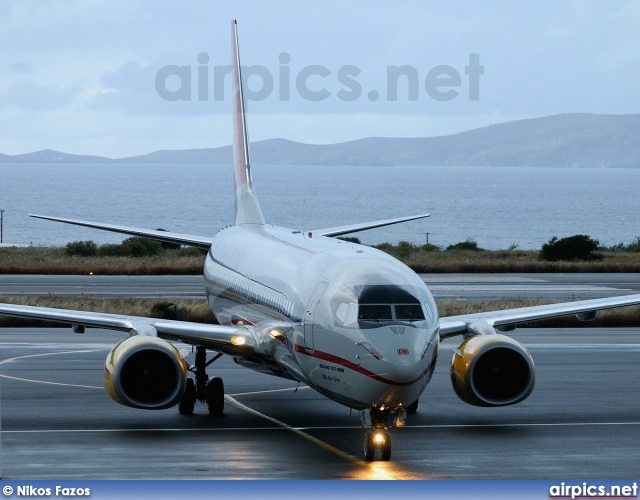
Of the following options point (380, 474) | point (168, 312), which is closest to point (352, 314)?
point (380, 474)

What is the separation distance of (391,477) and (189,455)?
13.2ft

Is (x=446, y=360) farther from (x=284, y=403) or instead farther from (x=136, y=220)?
(x=136, y=220)

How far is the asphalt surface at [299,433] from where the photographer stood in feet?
63.3

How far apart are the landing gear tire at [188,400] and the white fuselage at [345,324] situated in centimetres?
132

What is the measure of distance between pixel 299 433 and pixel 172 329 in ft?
11.6

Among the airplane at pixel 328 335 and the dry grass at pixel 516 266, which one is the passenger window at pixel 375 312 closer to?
the airplane at pixel 328 335

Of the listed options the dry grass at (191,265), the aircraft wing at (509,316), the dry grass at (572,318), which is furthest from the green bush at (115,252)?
the aircraft wing at (509,316)

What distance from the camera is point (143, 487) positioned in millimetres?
17188

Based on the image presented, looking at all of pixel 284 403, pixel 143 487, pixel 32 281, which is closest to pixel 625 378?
pixel 284 403

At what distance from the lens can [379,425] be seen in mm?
19266

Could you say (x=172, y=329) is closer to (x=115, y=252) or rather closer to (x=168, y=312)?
(x=168, y=312)

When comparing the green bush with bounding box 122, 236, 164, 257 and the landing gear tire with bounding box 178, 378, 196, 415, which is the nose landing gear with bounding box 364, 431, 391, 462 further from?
the green bush with bounding box 122, 236, 164, 257

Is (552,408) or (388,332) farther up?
(388,332)

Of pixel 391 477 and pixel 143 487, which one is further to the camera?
pixel 391 477
